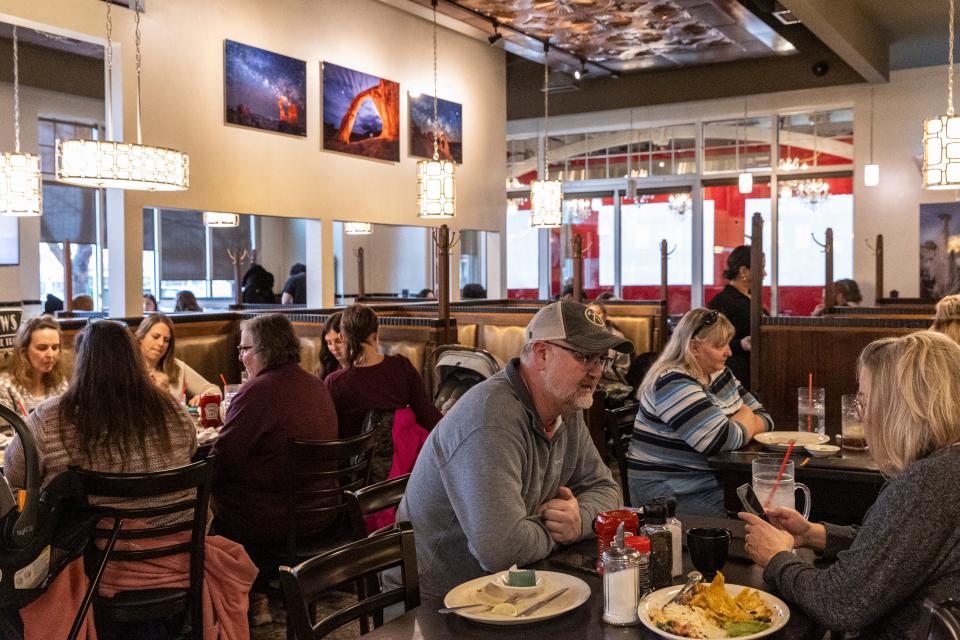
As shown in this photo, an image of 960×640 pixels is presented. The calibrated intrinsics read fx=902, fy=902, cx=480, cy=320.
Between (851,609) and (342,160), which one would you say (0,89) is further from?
(851,609)

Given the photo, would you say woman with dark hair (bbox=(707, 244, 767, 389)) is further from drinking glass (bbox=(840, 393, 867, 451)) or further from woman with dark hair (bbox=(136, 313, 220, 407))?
woman with dark hair (bbox=(136, 313, 220, 407))

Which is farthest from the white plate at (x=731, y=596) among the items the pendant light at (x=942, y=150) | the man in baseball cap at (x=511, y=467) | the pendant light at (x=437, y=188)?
the pendant light at (x=437, y=188)

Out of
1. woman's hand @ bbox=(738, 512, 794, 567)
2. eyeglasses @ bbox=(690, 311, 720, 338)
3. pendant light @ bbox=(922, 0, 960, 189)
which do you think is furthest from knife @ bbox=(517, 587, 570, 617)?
pendant light @ bbox=(922, 0, 960, 189)

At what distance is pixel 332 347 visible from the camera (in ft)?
15.7

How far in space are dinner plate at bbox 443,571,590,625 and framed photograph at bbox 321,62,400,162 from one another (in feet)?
25.1

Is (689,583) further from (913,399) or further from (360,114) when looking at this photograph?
(360,114)

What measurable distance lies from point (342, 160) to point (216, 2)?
2.05 metres

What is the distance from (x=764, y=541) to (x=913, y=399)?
1.54 ft

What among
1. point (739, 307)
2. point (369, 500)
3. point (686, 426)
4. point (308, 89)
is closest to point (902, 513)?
point (369, 500)

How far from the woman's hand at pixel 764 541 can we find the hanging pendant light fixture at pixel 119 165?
14.8ft

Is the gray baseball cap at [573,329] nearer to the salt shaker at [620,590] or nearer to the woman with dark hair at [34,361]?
the salt shaker at [620,590]

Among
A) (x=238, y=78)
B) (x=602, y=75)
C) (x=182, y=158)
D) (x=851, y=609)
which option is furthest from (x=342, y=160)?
(x=851, y=609)

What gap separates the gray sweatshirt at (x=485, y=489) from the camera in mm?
2066

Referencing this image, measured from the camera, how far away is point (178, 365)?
213 inches
